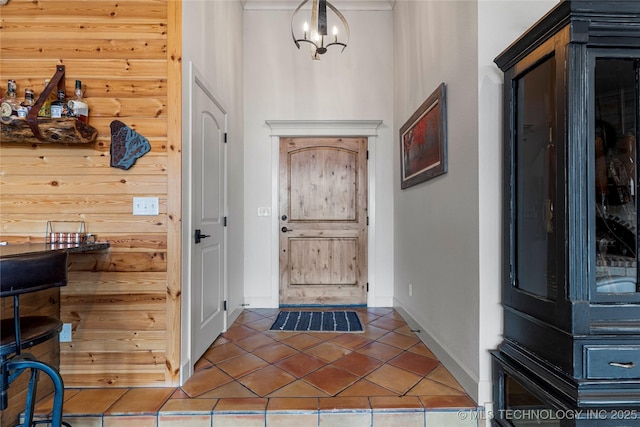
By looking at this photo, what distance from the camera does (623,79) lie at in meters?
1.28

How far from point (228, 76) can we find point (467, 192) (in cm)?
241

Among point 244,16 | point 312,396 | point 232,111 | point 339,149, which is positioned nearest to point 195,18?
point 232,111

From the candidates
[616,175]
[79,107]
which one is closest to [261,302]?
[79,107]

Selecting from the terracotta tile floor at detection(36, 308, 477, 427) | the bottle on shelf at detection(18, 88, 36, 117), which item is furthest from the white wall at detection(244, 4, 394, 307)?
the bottle on shelf at detection(18, 88, 36, 117)

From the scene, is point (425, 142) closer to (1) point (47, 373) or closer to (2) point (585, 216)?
(2) point (585, 216)

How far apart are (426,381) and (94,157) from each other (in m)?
2.49

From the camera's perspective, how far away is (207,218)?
243 centimetres

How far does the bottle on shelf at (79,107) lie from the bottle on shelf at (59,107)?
3 centimetres

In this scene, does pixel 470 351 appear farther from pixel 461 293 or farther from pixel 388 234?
pixel 388 234

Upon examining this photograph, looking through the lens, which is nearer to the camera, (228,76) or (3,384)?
(3,384)

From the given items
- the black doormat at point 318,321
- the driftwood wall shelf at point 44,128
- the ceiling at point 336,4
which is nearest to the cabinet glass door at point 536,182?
the black doormat at point 318,321

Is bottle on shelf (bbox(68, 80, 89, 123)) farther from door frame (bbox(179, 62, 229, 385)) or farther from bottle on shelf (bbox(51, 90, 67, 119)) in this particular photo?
door frame (bbox(179, 62, 229, 385))

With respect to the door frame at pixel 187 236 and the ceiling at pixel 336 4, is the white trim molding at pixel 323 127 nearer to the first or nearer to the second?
the ceiling at pixel 336 4

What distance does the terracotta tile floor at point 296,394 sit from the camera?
5.37 feet
